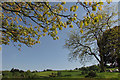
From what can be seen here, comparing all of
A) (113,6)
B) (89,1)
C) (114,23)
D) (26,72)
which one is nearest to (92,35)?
(114,23)

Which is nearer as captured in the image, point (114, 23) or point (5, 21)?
point (5, 21)

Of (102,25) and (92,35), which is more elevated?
(102,25)

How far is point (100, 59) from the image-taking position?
1590cm

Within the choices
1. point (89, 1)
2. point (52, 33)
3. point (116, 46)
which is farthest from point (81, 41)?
point (89, 1)

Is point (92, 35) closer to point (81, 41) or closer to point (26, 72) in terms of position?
point (81, 41)

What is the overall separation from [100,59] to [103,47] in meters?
2.09

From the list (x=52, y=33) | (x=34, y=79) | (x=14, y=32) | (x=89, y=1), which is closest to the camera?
(x=89, y=1)

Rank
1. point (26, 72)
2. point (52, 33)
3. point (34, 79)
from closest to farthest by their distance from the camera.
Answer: point (52, 33)
point (34, 79)
point (26, 72)

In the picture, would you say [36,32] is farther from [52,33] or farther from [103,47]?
[103,47]

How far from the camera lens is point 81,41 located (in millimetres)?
17828

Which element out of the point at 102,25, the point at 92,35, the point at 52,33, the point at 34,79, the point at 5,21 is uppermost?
the point at 102,25

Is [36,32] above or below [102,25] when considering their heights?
below

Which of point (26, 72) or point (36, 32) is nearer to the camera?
point (36, 32)

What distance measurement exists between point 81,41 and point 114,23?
19.5ft
